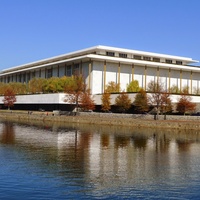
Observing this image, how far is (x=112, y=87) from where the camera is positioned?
68875 mm

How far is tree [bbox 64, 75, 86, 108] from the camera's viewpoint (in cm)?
6191

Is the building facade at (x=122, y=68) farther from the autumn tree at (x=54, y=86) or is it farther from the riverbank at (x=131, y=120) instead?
the riverbank at (x=131, y=120)

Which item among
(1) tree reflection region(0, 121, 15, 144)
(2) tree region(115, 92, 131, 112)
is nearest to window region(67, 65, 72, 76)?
(2) tree region(115, 92, 131, 112)

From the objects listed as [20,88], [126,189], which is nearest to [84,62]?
[20,88]

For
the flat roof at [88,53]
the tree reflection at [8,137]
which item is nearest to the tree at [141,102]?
the flat roof at [88,53]

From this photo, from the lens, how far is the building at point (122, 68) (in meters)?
72.5

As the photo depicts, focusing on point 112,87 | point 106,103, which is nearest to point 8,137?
point 106,103

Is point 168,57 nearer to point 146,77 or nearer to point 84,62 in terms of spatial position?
point 146,77

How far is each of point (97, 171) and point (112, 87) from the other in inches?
2058

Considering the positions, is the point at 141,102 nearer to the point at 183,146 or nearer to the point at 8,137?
the point at 183,146

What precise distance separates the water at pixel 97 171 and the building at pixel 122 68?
46.6m

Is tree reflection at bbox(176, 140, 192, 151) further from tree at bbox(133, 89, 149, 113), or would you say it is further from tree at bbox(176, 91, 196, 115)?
tree at bbox(133, 89, 149, 113)

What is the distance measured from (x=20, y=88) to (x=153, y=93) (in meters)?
40.8

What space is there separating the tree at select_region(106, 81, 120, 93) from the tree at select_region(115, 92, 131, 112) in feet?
29.2
